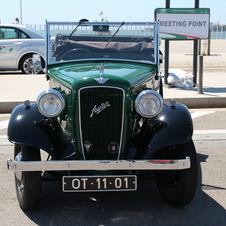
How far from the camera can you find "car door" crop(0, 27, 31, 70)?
13.5 metres

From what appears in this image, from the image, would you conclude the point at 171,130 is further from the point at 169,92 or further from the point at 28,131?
the point at 169,92

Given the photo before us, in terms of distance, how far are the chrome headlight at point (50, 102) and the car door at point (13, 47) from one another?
31.9 ft

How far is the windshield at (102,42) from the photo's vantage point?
5.39 m

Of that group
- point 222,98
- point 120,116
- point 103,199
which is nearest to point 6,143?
point 103,199

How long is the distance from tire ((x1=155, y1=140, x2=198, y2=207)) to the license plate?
533 millimetres

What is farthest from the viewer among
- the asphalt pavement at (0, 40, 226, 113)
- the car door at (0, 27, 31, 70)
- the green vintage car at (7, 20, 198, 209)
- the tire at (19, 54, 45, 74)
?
the tire at (19, 54, 45, 74)

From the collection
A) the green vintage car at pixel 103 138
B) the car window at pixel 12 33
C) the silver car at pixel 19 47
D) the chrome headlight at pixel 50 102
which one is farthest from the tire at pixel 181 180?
the car window at pixel 12 33

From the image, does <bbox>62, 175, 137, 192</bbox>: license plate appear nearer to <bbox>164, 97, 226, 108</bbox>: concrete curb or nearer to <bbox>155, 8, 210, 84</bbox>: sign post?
<bbox>164, 97, 226, 108</bbox>: concrete curb

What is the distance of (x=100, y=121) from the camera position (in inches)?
159

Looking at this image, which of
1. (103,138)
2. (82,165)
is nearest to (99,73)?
(103,138)

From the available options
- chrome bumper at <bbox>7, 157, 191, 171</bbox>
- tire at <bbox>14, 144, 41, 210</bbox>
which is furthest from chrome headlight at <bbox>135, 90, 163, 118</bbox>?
tire at <bbox>14, 144, 41, 210</bbox>

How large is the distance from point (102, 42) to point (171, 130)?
74.1 inches

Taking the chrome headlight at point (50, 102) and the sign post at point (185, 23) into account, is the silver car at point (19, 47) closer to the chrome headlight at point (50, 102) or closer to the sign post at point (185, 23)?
the sign post at point (185, 23)

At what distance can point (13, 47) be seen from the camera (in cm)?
1352
